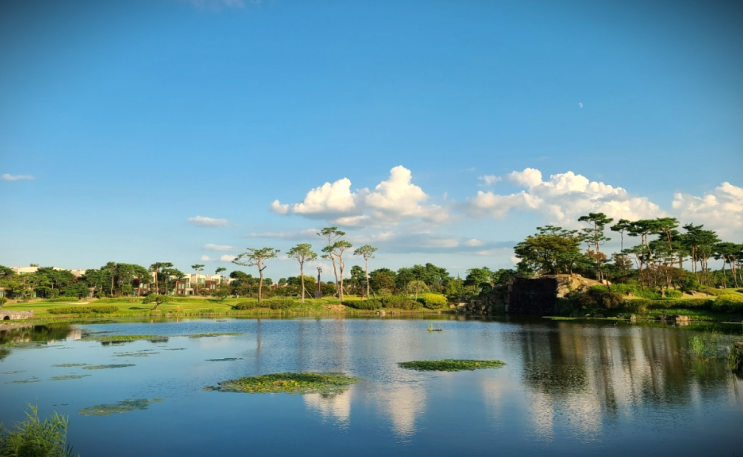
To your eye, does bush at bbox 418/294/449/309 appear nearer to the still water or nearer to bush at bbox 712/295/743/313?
bush at bbox 712/295/743/313

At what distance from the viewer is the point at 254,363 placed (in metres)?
33.8

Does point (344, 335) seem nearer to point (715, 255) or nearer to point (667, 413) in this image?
point (667, 413)

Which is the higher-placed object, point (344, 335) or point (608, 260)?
point (608, 260)

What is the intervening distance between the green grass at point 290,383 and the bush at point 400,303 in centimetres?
8341

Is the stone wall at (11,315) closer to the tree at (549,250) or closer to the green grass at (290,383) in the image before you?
the green grass at (290,383)

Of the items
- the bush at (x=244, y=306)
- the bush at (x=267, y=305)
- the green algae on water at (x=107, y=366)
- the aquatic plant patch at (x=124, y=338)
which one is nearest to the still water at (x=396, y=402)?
the green algae on water at (x=107, y=366)

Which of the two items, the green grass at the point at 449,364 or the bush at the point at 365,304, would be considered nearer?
the green grass at the point at 449,364

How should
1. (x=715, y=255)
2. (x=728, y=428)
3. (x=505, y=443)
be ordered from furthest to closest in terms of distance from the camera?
(x=715, y=255)
(x=728, y=428)
(x=505, y=443)

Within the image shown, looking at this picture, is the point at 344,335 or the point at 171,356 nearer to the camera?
the point at 171,356

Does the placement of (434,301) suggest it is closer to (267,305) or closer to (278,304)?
(278,304)

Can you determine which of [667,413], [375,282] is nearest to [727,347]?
[667,413]

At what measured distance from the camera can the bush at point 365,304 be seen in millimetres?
108750

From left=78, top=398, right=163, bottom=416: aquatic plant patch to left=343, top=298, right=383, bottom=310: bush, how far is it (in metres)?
86.5

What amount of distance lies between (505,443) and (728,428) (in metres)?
8.89
